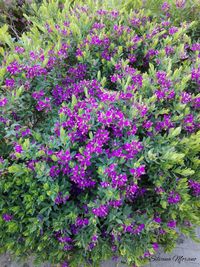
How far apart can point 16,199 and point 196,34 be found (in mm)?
2375

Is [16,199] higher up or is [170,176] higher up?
[16,199]

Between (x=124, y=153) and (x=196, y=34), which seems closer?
(x=124, y=153)

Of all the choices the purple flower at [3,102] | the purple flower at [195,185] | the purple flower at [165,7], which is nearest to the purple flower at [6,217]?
the purple flower at [3,102]

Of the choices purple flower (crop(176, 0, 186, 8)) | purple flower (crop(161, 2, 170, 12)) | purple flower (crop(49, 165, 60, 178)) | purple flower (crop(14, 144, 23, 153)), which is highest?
purple flower (crop(14, 144, 23, 153))

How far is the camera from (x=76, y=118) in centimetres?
214

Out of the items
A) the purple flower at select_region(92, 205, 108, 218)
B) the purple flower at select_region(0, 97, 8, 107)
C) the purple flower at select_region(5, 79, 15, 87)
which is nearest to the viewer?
the purple flower at select_region(92, 205, 108, 218)

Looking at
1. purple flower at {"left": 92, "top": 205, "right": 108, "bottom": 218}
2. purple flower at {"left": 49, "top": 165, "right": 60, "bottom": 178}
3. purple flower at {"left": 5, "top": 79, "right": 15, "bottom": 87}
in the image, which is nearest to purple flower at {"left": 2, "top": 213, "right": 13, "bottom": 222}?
purple flower at {"left": 49, "top": 165, "right": 60, "bottom": 178}

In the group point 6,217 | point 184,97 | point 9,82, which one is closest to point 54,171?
point 6,217

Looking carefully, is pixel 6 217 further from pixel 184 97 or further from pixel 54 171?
pixel 184 97

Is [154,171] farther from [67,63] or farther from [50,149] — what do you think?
[67,63]

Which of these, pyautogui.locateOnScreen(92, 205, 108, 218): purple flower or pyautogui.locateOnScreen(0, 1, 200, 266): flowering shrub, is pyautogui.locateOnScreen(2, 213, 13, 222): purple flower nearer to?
pyautogui.locateOnScreen(0, 1, 200, 266): flowering shrub

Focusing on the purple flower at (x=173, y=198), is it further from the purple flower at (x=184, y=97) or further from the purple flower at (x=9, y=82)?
the purple flower at (x=9, y=82)

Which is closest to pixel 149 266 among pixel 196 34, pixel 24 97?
pixel 24 97

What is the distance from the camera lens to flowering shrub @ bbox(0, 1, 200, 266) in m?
2.09
